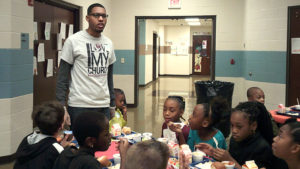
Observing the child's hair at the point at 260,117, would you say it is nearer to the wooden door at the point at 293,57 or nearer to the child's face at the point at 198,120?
the child's face at the point at 198,120

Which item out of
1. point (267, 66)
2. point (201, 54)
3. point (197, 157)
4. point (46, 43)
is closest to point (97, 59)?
point (197, 157)

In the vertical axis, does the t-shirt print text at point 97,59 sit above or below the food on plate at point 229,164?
above

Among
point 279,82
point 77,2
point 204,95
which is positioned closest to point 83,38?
Result: point 204,95

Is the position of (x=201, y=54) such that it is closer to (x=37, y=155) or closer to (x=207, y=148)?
(x=207, y=148)

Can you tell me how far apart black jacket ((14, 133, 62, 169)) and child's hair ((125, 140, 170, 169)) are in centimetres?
88

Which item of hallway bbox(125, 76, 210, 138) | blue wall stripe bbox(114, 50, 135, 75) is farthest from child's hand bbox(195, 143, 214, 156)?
blue wall stripe bbox(114, 50, 135, 75)

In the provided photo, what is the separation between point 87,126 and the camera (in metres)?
1.96

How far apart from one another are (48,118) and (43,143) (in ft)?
0.70

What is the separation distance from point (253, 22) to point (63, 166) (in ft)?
18.6

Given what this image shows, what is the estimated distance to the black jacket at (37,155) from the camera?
2.08 meters

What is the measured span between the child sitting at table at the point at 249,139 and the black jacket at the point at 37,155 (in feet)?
3.50

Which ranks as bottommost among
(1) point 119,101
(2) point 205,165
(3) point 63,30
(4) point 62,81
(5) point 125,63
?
(2) point 205,165

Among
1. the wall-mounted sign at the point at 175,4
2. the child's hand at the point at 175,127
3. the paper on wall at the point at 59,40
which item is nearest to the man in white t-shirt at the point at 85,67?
the child's hand at the point at 175,127

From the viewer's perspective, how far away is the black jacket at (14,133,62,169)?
208cm
